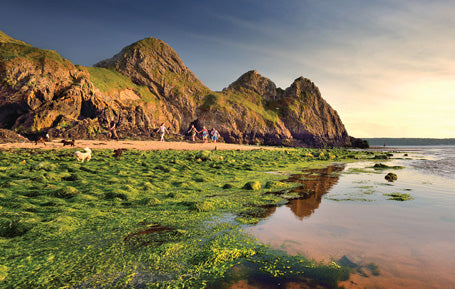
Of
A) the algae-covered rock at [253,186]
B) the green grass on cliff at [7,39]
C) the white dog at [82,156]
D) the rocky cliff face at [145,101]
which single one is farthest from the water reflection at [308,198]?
the green grass on cliff at [7,39]

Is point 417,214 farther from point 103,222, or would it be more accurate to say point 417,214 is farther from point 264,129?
point 264,129

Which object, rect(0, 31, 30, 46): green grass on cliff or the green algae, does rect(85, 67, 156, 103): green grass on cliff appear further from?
the green algae

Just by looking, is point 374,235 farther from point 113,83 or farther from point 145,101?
point 145,101

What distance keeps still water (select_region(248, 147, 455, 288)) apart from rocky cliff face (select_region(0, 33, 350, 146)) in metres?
34.8

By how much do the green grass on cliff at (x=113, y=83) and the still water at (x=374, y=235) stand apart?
5183 centimetres

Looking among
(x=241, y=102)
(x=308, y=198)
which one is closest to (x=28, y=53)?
(x=308, y=198)

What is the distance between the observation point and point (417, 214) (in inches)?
212

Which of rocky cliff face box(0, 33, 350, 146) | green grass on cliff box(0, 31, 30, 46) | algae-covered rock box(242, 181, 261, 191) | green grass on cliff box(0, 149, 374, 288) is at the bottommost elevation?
green grass on cliff box(0, 149, 374, 288)

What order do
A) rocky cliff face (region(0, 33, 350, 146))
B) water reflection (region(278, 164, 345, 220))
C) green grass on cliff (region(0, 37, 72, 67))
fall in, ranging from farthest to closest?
1. green grass on cliff (region(0, 37, 72, 67))
2. rocky cliff face (region(0, 33, 350, 146))
3. water reflection (region(278, 164, 345, 220))

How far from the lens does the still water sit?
2.87m

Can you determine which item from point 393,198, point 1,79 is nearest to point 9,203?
point 393,198

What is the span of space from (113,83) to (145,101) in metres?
8.13

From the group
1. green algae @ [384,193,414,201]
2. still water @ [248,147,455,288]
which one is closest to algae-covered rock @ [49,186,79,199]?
still water @ [248,147,455,288]

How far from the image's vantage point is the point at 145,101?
58500 mm
